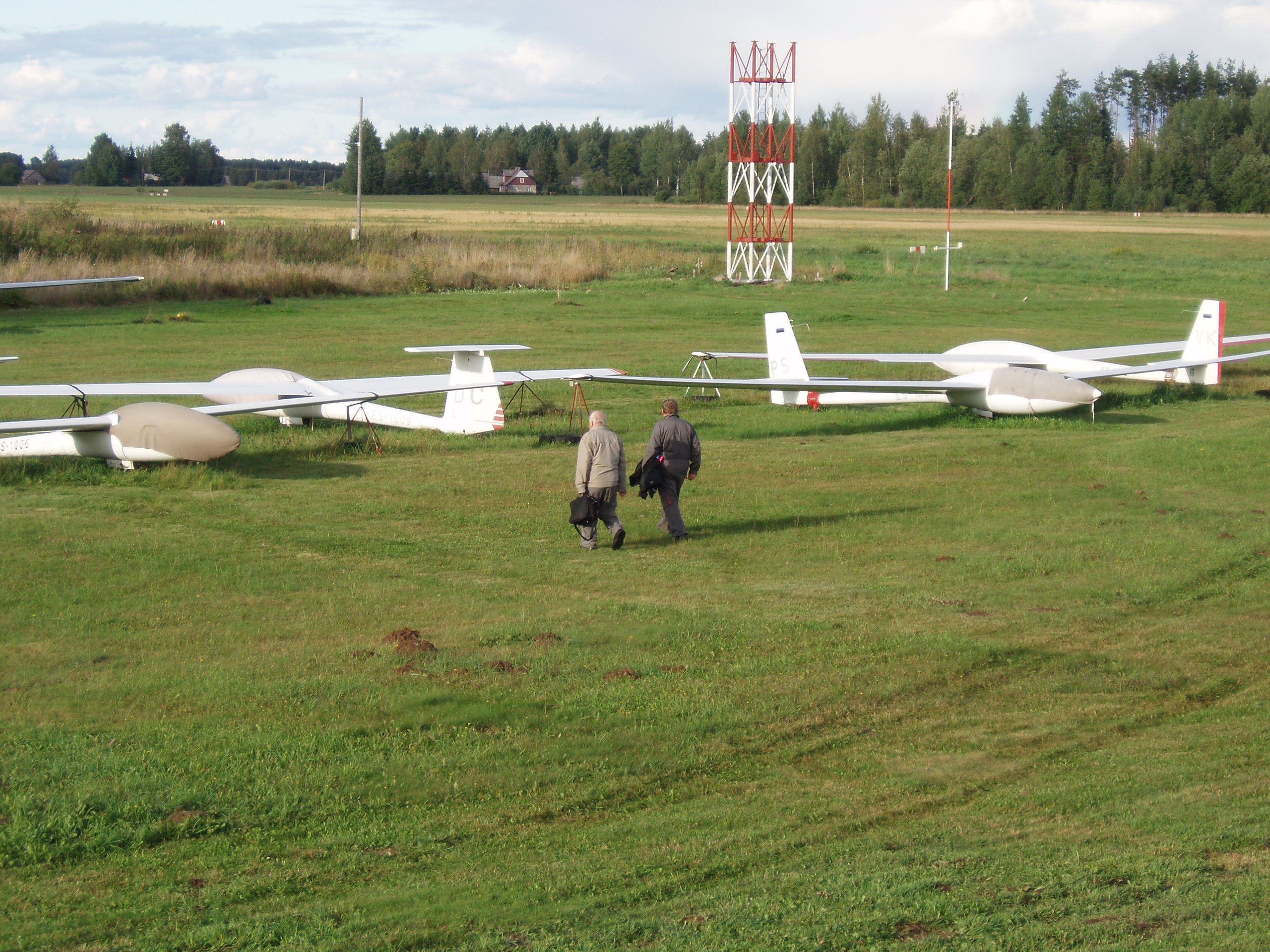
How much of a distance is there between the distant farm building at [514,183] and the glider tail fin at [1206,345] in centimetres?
14997

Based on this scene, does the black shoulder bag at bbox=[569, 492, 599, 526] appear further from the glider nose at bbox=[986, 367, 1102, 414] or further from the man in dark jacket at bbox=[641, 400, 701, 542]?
the glider nose at bbox=[986, 367, 1102, 414]

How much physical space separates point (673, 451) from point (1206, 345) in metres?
14.8

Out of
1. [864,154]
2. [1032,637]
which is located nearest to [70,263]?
[1032,637]

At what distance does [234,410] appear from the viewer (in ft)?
53.3

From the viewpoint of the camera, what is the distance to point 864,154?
141375 millimetres

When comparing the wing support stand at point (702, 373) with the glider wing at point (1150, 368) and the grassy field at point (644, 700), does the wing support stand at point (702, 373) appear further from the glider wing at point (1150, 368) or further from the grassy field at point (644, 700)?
the glider wing at point (1150, 368)

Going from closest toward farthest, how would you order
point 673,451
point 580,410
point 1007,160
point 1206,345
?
1. point 673,451
2. point 580,410
3. point 1206,345
4. point 1007,160

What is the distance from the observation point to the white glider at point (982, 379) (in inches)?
725

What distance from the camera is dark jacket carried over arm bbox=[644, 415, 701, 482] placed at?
11.9 m


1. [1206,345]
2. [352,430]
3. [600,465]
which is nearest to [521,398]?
[352,430]

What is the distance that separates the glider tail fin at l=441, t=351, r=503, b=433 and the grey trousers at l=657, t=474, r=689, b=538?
595 cm

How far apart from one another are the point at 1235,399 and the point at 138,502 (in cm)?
1875

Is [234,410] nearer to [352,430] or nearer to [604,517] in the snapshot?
[352,430]

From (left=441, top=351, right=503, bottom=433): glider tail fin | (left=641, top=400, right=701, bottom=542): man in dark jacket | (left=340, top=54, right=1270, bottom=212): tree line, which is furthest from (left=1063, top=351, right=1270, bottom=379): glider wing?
(left=340, top=54, right=1270, bottom=212): tree line
